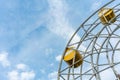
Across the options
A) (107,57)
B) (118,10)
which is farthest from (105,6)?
(107,57)

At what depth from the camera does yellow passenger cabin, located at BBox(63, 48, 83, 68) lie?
28.0 m

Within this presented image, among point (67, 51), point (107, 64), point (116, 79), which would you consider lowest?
point (116, 79)

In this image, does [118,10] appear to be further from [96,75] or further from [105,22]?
[96,75]

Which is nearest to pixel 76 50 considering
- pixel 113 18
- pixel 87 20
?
pixel 87 20

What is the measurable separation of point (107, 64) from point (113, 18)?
12.7 feet

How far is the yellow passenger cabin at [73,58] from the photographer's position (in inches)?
1102

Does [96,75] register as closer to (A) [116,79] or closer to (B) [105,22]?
(A) [116,79]

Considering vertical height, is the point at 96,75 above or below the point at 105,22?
below

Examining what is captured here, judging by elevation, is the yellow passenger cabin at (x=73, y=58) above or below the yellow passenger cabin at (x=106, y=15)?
below

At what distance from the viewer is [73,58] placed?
28141mm

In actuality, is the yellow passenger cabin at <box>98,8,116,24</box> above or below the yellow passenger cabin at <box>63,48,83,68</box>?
above

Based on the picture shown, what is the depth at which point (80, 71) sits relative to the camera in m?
28.1

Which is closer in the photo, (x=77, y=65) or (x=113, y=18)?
(x=113, y=18)

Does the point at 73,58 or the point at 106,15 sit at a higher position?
the point at 106,15
